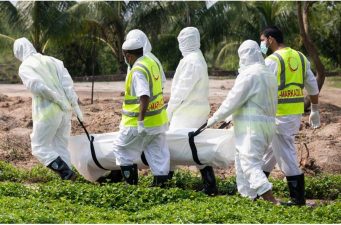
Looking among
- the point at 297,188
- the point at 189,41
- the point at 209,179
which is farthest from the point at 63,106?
the point at 297,188

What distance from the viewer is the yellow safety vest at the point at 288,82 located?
962cm

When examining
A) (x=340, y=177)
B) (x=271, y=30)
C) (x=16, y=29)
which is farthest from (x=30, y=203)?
(x=16, y=29)

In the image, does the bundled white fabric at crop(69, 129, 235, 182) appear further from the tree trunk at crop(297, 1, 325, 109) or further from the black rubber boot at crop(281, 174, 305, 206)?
Result: the tree trunk at crop(297, 1, 325, 109)

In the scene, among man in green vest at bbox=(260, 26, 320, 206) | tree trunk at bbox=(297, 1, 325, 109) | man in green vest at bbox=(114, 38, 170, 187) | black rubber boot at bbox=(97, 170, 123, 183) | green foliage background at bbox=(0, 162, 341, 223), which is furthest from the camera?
tree trunk at bbox=(297, 1, 325, 109)

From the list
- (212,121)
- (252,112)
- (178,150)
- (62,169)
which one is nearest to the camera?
(252,112)

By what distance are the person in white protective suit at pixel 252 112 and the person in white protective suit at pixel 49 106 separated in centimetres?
244

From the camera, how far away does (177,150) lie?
396 inches

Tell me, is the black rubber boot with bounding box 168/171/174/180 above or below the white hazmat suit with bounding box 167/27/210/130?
below

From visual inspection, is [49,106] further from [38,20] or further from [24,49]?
[38,20]

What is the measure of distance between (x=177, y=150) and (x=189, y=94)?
88 centimetres

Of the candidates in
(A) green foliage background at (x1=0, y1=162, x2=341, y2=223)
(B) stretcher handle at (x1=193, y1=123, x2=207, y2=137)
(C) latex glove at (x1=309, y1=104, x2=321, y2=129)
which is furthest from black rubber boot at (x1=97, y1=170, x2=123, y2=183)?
(C) latex glove at (x1=309, y1=104, x2=321, y2=129)

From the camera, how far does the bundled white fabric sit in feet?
32.3

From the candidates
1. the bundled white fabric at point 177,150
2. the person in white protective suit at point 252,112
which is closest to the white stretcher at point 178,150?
the bundled white fabric at point 177,150

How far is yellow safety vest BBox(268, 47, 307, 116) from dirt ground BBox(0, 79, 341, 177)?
2.40m
